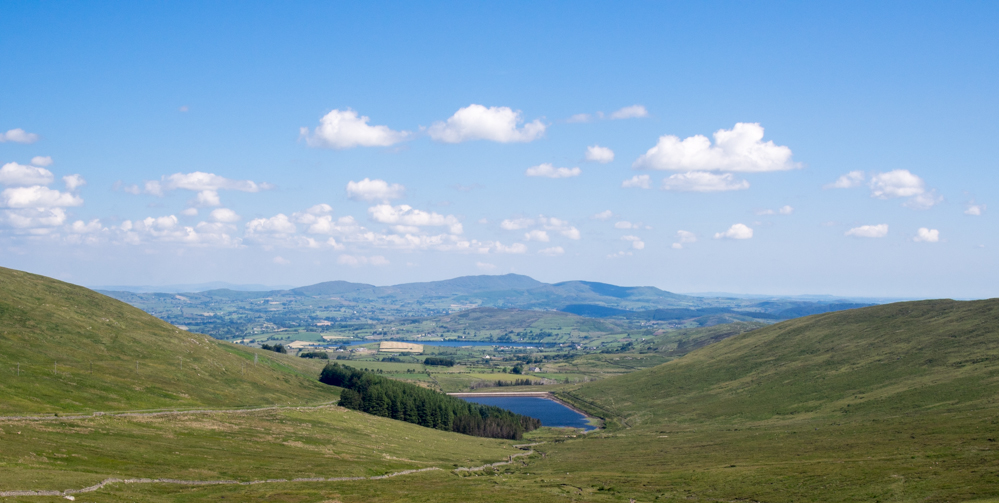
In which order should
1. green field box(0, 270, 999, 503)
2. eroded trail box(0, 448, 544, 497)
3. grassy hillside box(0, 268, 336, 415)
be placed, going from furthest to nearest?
1. grassy hillside box(0, 268, 336, 415)
2. green field box(0, 270, 999, 503)
3. eroded trail box(0, 448, 544, 497)

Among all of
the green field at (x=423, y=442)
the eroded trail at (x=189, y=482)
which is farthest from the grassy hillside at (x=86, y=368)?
the eroded trail at (x=189, y=482)

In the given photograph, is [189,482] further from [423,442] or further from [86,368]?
[86,368]

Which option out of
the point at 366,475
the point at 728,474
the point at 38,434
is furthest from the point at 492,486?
the point at 38,434

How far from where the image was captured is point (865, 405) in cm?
17088

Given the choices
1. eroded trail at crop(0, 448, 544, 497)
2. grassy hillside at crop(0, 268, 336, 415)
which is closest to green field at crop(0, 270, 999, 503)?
grassy hillside at crop(0, 268, 336, 415)

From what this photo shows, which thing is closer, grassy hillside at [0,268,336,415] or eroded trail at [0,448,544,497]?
eroded trail at [0,448,544,497]

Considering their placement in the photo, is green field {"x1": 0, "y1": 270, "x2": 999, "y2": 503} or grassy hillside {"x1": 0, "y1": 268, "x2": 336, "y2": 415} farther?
grassy hillside {"x1": 0, "y1": 268, "x2": 336, "y2": 415}

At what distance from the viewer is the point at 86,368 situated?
154m

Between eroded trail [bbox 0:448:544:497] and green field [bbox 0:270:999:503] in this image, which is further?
green field [bbox 0:270:999:503]

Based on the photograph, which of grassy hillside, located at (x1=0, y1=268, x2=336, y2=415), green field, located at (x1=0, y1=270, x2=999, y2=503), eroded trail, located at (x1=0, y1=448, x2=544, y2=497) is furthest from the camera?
grassy hillside, located at (x1=0, y1=268, x2=336, y2=415)

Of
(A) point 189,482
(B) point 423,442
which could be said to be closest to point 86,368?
(B) point 423,442

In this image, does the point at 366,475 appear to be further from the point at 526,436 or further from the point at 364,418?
the point at 526,436

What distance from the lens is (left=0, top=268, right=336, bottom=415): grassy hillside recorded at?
416 ft

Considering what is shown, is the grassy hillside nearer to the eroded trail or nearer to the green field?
the green field
